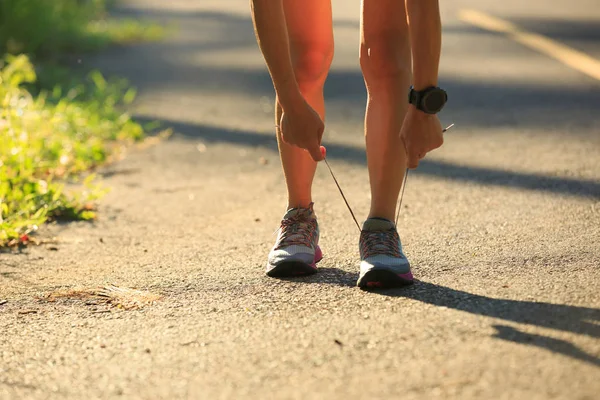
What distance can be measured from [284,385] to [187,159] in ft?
11.3

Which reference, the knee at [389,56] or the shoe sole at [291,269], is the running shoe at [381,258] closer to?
the shoe sole at [291,269]

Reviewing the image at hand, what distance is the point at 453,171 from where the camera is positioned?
16.3 ft

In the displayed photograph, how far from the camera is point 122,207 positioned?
189 inches

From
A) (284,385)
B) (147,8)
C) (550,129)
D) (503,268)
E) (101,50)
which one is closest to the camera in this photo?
(284,385)

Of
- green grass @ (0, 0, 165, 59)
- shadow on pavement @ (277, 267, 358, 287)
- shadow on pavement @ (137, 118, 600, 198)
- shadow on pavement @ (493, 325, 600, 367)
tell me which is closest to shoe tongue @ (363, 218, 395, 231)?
shadow on pavement @ (277, 267, 358, 287)

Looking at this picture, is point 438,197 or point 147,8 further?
point 147,8

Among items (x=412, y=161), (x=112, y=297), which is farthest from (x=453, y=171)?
(x=112, y=297)

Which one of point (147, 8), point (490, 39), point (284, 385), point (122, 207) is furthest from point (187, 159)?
point (147, 8)

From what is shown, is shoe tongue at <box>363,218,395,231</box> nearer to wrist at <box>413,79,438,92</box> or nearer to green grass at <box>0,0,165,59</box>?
wrist at <box>413,79,438,92</box>

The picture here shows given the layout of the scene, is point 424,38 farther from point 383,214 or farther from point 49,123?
point 49,123

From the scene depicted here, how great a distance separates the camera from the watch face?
3031 mm

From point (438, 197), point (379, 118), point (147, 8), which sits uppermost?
point (379, 118)

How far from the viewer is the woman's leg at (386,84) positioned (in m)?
3.27

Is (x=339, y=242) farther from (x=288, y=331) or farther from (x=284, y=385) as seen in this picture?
(x=284, y=385)
